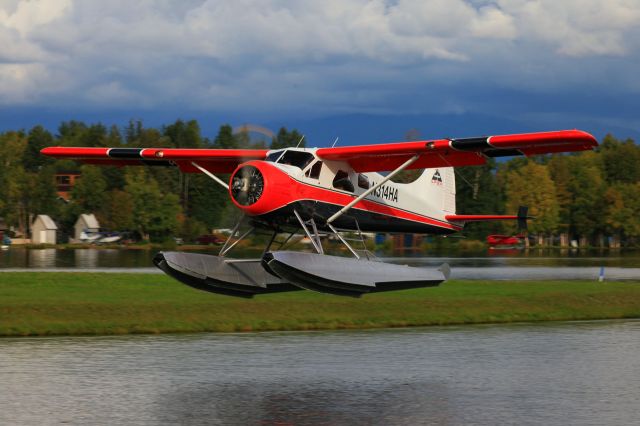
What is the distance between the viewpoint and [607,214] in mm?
125875

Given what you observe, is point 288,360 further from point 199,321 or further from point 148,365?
point 199,321

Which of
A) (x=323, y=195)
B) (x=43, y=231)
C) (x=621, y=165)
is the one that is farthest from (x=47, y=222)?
(x=323, y=195)

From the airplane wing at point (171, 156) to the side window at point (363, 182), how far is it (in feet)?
7.86

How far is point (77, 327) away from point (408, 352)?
826 cm

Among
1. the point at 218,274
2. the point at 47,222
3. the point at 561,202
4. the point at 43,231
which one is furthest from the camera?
the point at 561,202

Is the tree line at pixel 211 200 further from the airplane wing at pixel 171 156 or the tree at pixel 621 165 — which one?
the airplane wing at pixel 171 156

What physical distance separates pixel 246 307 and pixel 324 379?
9.55 meters

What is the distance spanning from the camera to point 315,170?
21484mm

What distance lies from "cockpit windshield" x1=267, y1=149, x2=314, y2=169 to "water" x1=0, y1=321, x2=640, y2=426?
412 cm

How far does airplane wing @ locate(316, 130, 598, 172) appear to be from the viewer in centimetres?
1973

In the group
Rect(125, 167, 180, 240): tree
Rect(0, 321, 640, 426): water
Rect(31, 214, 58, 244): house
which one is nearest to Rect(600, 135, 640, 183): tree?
Rect(125, 167, 180, 240): tree


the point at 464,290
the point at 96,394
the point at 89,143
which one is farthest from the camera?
the point at 89,143

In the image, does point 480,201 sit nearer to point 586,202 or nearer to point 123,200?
point 586,202

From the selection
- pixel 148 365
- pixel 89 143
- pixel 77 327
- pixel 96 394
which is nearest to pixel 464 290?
pixel 77 327
